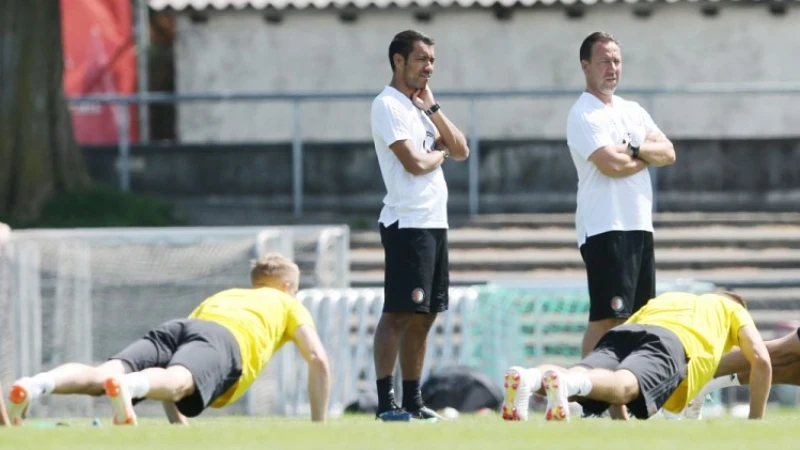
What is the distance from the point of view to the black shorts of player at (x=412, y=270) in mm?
10086

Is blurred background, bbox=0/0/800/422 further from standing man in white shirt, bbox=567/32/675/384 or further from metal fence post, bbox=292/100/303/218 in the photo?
standing man in white shirt, bbox=567/32/675/384

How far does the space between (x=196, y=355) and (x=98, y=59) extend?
54.2 feet

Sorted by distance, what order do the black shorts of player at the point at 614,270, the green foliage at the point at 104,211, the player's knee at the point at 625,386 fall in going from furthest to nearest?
the green foliage at the point at 104,211 → the black shorts of player at the point at 614,270 → the player's knee at the point at 625,386

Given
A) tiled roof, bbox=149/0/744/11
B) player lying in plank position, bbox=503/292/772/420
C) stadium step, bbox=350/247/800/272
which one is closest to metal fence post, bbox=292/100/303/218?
stadium step, bbox=350/247/800/272

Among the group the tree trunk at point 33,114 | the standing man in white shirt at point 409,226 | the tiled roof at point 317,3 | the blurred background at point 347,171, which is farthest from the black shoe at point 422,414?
Answer: the tiled roof at point 317,3

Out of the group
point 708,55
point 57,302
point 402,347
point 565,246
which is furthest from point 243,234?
point 708,55

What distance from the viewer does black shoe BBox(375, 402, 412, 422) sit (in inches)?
390

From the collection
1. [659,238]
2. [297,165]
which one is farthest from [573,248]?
[297,165]

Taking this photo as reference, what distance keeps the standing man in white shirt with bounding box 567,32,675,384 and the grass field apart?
1.40 m

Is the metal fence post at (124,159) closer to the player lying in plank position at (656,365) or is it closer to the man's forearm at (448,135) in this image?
the man's forearm at (448,135)

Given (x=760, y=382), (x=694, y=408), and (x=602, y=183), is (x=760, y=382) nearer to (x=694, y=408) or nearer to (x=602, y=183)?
(x=694, y=408)

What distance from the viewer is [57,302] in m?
16.5

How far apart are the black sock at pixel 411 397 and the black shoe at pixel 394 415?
54 millimetres

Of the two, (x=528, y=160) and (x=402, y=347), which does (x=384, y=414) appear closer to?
(x=402, y=347)
